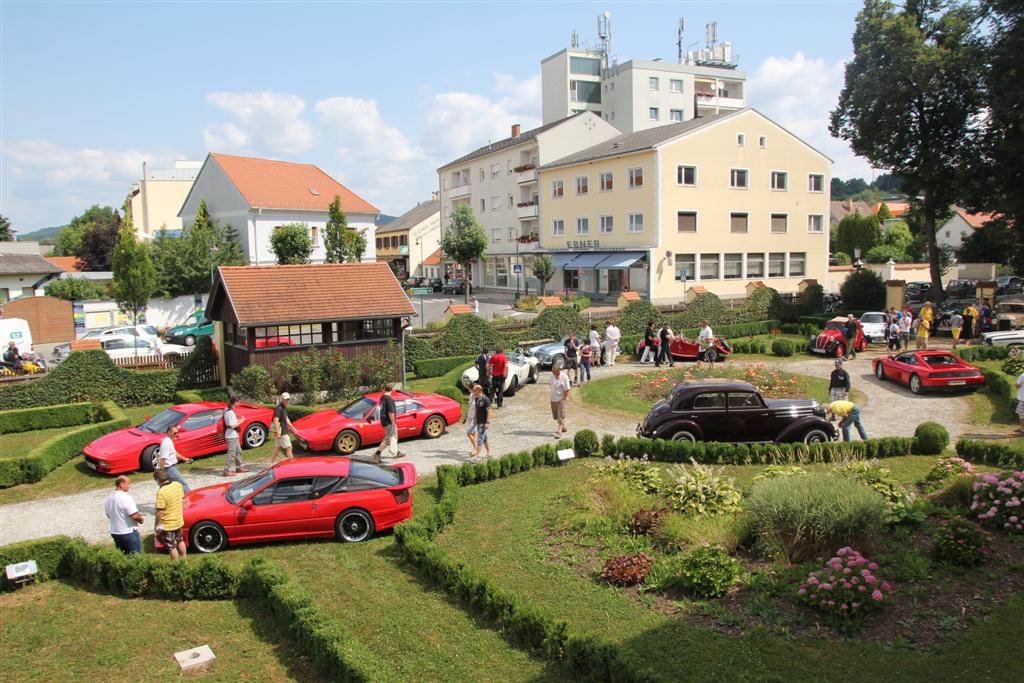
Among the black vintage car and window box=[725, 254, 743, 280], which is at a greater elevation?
window box=[725, 254, 743, 280]

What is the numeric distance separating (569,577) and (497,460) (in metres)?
5.39

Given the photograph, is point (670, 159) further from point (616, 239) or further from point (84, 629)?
point (84, 629)

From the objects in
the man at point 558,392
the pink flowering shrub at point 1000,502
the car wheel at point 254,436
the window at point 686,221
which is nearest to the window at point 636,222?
the window at point 686,221

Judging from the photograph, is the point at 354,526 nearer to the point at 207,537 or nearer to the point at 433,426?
the point at 207,537

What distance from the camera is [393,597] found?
10016mm

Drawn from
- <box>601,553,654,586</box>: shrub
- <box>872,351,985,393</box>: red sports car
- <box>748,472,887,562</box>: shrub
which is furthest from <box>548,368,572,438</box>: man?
<box>872,351,985,393</box>: red sports car

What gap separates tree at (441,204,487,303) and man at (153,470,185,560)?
4041 centimetres

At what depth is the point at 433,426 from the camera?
63.4ft

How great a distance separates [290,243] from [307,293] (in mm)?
26299

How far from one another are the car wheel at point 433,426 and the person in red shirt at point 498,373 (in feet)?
9.06

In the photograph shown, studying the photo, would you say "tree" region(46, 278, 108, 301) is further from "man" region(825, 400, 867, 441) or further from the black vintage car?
"man" region(825, 400, 867, 441)

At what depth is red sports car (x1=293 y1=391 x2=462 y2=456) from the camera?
58.1 feet

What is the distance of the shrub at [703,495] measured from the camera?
37.8 feet

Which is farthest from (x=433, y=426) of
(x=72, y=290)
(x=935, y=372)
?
(x=72, y=290)
